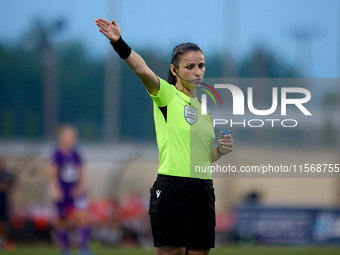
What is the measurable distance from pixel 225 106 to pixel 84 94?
29.4 feet

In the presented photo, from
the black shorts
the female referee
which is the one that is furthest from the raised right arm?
the black shorts

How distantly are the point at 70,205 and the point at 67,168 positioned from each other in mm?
633

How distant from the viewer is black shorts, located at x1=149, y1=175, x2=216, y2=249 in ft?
9.20

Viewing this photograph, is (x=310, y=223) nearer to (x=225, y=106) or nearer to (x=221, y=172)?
(x=221, y=172)

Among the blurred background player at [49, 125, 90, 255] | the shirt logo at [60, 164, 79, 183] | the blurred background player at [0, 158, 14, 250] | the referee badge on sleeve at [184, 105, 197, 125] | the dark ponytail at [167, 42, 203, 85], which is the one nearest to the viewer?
the referee badge on sleeve at [184, 105, 197, 125]

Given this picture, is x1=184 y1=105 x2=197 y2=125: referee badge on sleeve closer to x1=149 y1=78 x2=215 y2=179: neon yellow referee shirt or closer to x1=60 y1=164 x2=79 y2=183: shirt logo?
x1=149 y1=78 x2=215 y2=179: neon yellow referee shirt

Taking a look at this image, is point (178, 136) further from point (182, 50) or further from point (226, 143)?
point (182, 50)

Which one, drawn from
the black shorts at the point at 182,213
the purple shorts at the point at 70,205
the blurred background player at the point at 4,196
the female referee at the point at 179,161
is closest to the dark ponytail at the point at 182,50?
the female referee at the point at 179,161

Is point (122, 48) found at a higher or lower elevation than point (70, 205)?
higher

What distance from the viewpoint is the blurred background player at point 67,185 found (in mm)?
7031

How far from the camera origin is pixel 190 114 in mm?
2979

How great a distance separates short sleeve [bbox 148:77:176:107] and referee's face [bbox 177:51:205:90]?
0.17m

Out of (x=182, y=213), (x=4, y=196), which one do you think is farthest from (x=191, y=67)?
(x=4, y=196)

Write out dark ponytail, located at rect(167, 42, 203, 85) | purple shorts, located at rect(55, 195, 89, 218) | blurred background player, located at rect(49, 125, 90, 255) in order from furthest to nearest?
1. purple shorts, located at rect(55, 195, 89, 218)
2. blurred background player, located at rect(49, 125, 90, 255)
3. dark ponytail, located at rect(167, 42, 203, 85)
